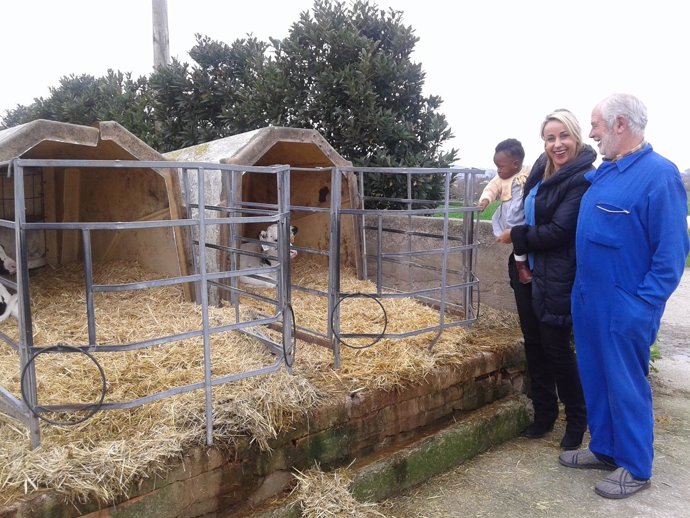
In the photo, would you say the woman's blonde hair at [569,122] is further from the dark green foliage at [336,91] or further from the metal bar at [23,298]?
the dark green foliage at [336,91]

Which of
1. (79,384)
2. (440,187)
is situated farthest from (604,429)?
(440,187)

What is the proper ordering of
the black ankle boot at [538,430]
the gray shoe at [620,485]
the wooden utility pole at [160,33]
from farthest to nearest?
the wooden utility pole at [160,33]
the black ankle boot at [538,430]
the gray shoe at [620,485]

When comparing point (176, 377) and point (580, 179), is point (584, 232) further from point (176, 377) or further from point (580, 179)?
point (176, 377)

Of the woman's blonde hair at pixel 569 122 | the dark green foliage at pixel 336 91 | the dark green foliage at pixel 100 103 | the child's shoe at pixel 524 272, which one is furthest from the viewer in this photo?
the dark green foliage at pixel 100 103

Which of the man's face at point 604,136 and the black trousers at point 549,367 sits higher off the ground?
the man's face at point 604,136

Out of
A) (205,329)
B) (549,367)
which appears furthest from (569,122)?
(205,329)

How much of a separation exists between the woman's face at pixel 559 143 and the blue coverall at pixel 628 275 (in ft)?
0.65

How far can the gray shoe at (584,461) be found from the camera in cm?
372

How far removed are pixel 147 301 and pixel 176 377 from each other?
201cm

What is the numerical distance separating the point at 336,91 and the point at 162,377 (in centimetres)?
490

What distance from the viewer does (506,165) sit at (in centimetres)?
440

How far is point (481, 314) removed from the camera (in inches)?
205

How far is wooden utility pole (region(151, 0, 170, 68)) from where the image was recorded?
11.1 m

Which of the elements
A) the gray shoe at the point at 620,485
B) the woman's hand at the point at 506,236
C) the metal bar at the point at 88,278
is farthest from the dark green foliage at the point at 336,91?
the metal bar at the point at 88,278
